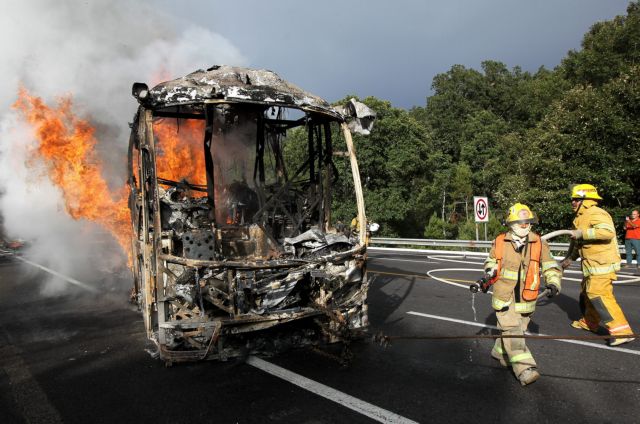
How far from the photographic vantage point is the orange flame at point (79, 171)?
8.52 meters

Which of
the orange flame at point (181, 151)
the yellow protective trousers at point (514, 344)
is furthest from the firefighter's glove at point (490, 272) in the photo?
the orange flame at point (181, 151)

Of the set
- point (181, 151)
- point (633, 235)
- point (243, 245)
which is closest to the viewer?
point (243, 245)

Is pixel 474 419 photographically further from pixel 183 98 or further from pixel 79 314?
pixel 79 314

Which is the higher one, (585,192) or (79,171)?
(79,171)

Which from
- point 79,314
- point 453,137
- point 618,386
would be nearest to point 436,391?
point 618,386

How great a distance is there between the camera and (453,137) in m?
42.2

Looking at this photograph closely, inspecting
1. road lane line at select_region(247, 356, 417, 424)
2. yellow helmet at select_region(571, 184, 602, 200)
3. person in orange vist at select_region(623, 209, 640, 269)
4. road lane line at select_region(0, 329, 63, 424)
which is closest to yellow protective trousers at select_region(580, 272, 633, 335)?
yellow helmet at select_region(571, 184, 602, 200)

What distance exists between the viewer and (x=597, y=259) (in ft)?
17.3

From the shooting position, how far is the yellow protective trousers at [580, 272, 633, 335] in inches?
196

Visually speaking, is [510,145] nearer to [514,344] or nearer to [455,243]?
[455,243]

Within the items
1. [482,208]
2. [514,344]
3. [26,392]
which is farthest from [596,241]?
[482,208]

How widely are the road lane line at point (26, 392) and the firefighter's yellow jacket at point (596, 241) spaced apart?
5821mm

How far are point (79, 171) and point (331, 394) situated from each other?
7254 millimetres

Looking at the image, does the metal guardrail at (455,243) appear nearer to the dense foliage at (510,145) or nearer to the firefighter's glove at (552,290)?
the dense foliage at (510,145)
